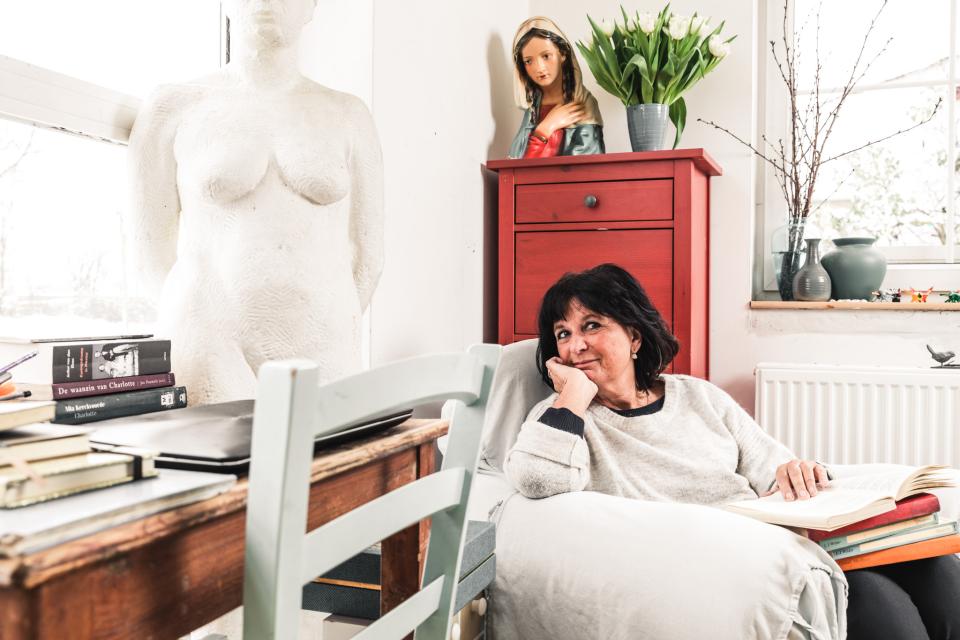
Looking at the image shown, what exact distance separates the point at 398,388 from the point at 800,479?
1.13 m

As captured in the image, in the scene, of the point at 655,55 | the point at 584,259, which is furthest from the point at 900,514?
the point at 655,55

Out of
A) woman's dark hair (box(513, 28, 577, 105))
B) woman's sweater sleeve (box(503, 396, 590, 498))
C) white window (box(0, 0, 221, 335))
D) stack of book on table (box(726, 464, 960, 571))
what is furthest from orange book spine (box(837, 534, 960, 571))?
woman's dark hair (box(513, 28, 577, 105))

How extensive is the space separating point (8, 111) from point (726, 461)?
141cm

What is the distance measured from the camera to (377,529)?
702mm

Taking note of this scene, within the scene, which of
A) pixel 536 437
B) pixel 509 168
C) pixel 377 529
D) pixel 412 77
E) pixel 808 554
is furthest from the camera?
pixel 509 168

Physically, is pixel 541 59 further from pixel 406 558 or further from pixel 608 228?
pixel 406 558

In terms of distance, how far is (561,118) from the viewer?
2350mm

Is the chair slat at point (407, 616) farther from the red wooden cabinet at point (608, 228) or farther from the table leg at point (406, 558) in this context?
the red wooden cabinet at point (608, 228)

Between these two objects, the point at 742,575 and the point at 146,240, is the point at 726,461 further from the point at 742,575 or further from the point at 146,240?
the point at 146,240

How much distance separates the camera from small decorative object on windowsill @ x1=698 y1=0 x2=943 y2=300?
2473 mm

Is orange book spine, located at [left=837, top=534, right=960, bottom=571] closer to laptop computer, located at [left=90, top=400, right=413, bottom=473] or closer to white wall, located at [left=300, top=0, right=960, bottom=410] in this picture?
laptop computer, located at [left=90, top=400, right=413, bottom=473]

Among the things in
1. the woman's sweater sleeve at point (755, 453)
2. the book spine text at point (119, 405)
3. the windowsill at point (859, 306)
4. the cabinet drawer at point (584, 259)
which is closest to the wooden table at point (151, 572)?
the book spine text at point (119, 405)

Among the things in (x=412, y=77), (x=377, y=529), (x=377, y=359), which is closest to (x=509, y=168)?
(x=412, y=77)

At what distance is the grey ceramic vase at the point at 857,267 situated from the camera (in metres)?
2.39
